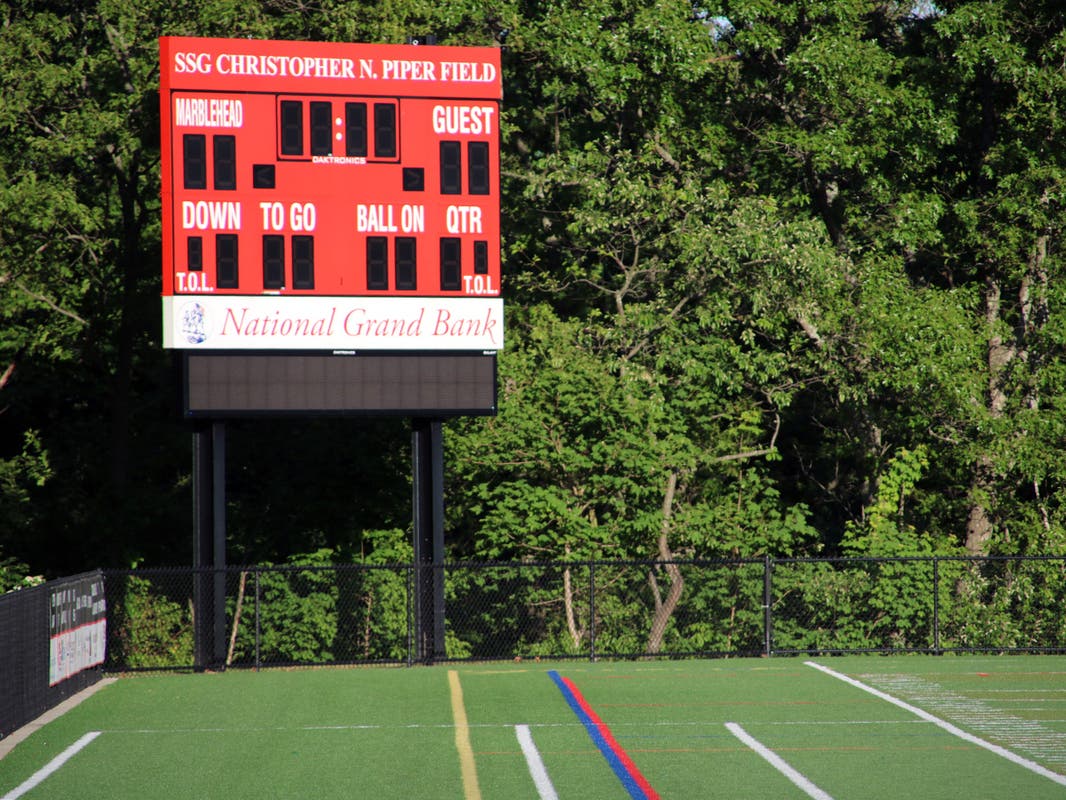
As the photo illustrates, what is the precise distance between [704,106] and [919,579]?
11848mm

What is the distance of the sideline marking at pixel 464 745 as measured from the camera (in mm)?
14023

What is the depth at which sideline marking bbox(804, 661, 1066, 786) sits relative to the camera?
578 inches

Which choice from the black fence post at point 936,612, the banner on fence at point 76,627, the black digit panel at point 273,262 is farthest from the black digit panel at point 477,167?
the black fence post at point 936,612

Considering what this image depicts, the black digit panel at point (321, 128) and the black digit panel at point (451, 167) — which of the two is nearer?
the black digit panel at point (321, 128)

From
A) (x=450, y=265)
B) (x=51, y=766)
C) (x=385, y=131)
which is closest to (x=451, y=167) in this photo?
(x=385, y=131)

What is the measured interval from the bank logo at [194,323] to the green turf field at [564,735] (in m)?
4.97

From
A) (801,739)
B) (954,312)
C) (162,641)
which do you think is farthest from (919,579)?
(162,641)

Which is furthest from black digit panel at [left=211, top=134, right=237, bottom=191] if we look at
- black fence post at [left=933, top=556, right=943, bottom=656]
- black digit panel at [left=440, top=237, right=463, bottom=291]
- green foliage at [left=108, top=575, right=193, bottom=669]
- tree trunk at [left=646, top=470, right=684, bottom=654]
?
black fence post at [left=933, top=556, right=943, bottom=656]

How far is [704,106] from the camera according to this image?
110 ft

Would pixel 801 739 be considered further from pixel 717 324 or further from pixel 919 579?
pixel 717 324

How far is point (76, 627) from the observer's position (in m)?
20.6

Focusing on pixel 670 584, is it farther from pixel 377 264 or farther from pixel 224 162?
pixel 224 162

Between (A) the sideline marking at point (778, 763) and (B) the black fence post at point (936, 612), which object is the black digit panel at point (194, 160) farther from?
(B) the black fence post at point (936, 612)

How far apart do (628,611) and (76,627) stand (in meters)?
11.4
